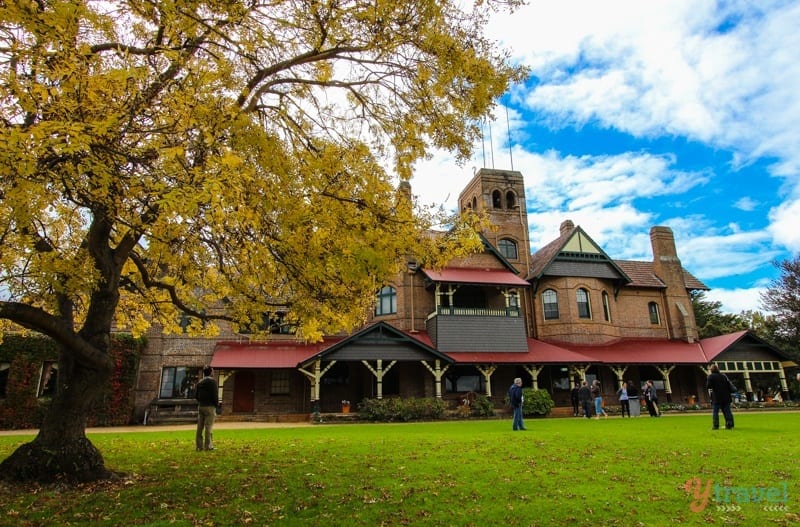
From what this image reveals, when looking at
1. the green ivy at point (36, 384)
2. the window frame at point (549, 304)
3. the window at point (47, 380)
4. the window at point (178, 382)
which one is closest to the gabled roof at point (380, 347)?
the window at point (178, 382)

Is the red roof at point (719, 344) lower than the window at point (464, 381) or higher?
higher

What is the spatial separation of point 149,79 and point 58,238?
485 centimetres

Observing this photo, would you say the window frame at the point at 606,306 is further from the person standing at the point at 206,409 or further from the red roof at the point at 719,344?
the person standing at the point at 206,409

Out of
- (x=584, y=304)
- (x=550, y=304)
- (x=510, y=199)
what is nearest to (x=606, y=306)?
(x=584, y=304)

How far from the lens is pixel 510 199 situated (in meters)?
35.9

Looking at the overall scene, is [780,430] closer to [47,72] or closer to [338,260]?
[338,260]

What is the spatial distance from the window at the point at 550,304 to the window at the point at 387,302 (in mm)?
9262

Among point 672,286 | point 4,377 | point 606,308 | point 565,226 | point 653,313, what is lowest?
point 4,377

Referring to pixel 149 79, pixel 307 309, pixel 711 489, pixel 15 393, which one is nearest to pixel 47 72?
pixel 149 79

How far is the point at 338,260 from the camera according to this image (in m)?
7.16

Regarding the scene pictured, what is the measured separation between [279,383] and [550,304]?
646 inches

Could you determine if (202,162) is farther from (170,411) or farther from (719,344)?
(719,344)

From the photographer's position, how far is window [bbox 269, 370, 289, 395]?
26.0 meters

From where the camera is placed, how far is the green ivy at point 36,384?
21.8m
